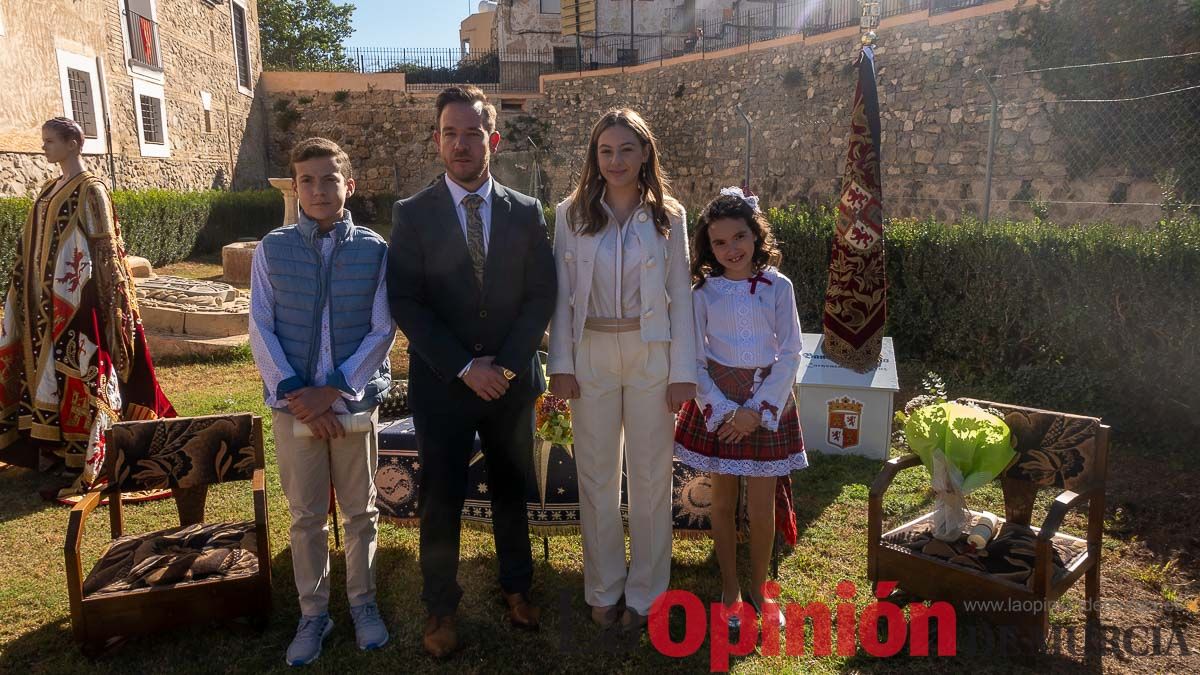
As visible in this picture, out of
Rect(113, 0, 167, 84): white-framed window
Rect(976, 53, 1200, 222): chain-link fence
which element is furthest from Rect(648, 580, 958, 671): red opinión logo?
Rect(113, 0, 167, 84): white-framed window

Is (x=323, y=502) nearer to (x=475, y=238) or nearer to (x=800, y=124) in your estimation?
(x=475, y=238)

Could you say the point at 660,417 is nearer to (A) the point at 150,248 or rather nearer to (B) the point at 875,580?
(B) the point at 875,580

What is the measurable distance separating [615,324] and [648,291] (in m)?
0.18

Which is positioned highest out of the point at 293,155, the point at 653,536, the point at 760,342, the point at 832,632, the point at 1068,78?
the point at 1068,78

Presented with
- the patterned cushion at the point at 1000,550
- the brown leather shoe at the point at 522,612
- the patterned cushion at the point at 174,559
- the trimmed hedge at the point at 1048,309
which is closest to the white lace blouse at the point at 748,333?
the patterned cushion at the point at 1000,550

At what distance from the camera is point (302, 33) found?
3212 centimetres

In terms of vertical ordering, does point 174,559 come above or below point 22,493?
above

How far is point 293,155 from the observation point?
2.80m

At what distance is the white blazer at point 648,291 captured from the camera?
2.85m

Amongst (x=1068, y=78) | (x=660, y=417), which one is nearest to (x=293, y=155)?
(x=660, y=417)

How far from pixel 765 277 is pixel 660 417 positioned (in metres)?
0.71

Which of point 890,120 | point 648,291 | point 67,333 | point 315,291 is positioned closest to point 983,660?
point 648,291

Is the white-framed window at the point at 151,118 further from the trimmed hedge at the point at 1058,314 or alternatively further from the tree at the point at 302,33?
the tree at the point at 302,33

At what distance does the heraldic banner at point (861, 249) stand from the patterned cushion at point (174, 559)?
373cm
